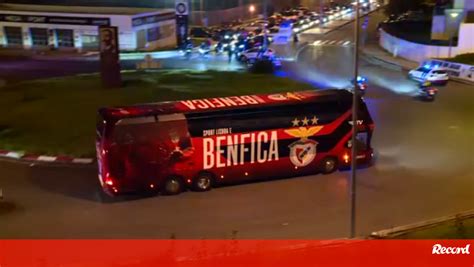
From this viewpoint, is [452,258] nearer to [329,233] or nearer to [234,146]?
[329,233]

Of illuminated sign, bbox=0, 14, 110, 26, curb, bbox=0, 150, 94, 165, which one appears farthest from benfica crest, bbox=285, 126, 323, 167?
illuminated sign, bbox=0, 14, 110, 26

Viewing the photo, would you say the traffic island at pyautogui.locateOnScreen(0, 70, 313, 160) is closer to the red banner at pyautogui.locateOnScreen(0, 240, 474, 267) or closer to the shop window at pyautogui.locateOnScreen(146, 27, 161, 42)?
the red banner at pyautogui.locateOnScreen(0, 240, 474, 267)

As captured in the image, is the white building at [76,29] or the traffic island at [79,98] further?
the white building at [76,29]

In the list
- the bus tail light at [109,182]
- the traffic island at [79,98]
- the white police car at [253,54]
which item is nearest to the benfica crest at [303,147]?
the bus tail light at [109,182]

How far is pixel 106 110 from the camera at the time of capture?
18797mm

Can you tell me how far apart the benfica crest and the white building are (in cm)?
4137

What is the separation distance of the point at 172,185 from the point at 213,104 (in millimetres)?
2898

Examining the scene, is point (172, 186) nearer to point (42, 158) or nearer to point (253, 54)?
point (42, 158)

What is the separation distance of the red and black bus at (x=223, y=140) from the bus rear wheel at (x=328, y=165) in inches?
1.3

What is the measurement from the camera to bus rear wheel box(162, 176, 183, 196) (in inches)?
752

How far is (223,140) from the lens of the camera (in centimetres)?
1941

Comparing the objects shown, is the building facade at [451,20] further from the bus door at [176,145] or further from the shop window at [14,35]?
the shop window at [14,35]

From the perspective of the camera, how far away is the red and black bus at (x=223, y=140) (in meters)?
18.5

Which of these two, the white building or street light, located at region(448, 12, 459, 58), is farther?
the white building
